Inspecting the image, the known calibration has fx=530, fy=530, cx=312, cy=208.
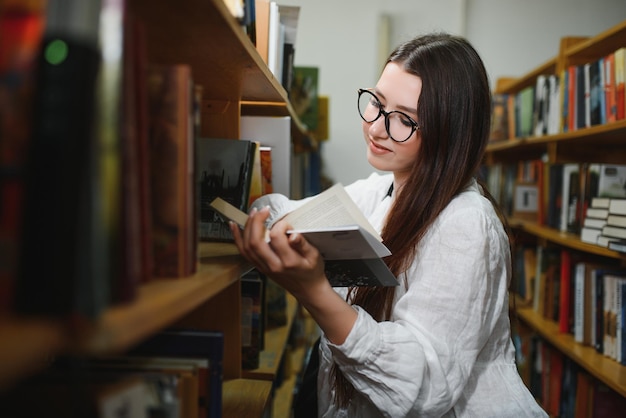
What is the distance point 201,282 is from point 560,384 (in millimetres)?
2229

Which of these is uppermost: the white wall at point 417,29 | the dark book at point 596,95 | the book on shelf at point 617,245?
the white wall at point 417,29

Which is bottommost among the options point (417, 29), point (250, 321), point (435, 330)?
point (250, 321)

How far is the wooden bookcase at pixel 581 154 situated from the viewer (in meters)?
1.81

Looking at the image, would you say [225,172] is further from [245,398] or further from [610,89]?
[610,89]

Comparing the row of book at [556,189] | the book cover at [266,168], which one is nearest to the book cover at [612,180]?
the row of book at [556,189]

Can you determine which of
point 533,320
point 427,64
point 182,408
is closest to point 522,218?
point 533,320

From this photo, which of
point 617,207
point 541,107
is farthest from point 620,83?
point 541,107

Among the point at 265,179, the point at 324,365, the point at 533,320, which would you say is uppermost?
the point at 265,179

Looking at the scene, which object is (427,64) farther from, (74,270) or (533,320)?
(533,320)

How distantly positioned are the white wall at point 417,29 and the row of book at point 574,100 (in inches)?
28.3

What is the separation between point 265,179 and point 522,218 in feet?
6.79

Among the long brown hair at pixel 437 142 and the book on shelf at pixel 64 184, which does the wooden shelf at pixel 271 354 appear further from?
the book on shelf at pixel 64 184

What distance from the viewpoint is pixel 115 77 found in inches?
17.1

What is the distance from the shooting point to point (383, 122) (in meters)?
Answer: 1.17
